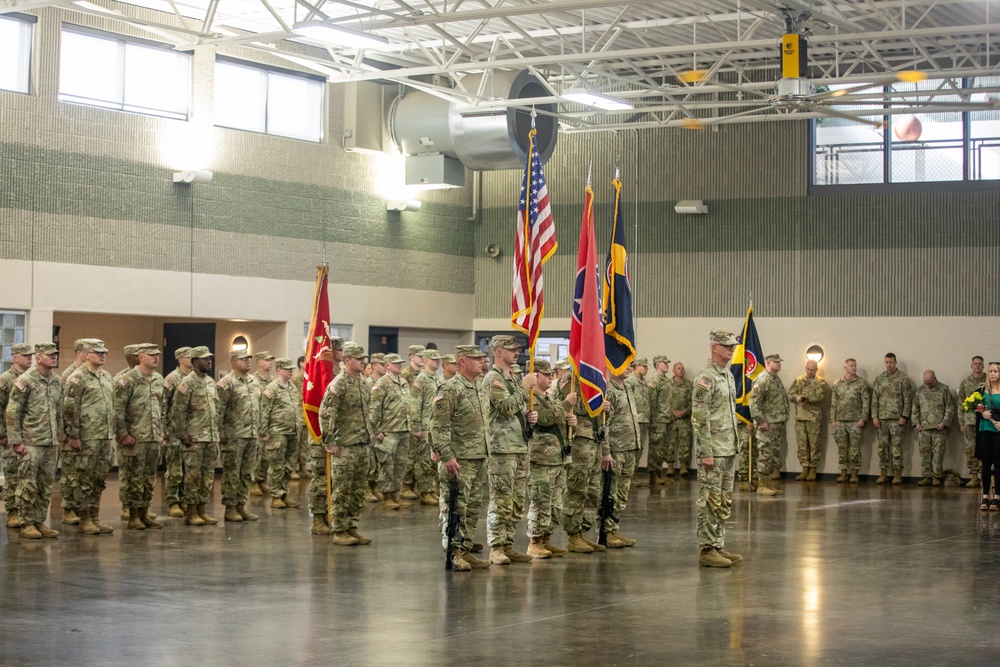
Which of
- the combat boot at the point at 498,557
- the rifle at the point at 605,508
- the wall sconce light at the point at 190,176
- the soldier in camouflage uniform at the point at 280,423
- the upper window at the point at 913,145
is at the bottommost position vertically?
the combat boot at the point at 498,557

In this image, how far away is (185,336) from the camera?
20.5 metres

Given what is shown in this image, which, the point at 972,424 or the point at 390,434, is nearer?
the point at 390,434

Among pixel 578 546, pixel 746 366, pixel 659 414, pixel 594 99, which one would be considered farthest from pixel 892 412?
pixel 578 546

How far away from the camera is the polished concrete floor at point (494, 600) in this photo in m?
6.95

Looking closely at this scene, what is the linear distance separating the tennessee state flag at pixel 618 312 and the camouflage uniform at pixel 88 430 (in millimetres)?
4959

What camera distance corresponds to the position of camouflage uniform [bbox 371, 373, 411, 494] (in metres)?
15.1

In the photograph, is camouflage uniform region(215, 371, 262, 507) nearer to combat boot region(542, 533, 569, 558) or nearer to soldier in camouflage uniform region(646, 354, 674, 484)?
combat boot region(542, 533, 569, 558)

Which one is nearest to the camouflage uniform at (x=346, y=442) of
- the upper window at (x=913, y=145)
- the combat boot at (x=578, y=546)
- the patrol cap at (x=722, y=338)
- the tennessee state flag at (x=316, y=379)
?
the tennessee state flag at (x=316, y=379)

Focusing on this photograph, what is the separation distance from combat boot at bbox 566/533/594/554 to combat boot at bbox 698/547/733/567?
1.10 metres

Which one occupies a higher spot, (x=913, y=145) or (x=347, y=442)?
(x=913, y=145)

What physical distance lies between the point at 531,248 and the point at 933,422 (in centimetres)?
1069

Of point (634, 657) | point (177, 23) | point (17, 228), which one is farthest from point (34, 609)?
point (177, 23)

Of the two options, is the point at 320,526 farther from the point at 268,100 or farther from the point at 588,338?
the point at 268,100

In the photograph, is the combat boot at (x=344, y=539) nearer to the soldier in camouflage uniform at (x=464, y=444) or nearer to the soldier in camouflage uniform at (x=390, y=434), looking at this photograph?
the soldier in camouflage uniform at (x=464, y=444)
